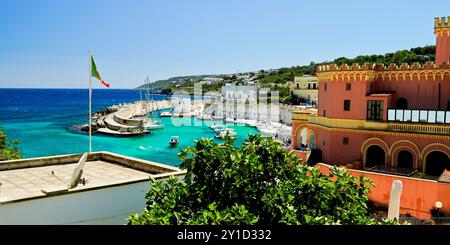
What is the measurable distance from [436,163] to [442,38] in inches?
352

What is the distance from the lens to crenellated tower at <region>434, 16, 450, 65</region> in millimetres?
25781

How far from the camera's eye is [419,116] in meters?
23.4

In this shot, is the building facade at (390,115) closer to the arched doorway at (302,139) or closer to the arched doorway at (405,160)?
the arched doorway at (405,160)

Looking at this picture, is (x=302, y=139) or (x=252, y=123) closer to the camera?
(x=302, y=139)

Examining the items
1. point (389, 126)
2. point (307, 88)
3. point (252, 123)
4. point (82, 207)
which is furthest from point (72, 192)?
point (307, 88)

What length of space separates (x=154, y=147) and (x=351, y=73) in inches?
1485

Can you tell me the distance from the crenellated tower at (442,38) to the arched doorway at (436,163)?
6.71 metres

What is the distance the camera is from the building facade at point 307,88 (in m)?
79.4

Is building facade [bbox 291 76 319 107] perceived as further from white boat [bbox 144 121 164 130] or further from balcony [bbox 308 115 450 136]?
balcony [bbox 308 115 450 136]

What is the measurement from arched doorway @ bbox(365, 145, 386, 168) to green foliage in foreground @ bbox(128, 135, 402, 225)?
17683 millimetres

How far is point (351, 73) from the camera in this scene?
25547mm

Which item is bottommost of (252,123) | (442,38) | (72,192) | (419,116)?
(252,123)

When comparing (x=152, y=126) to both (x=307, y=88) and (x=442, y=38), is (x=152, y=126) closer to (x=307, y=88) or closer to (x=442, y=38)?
(x=307, y=88)
